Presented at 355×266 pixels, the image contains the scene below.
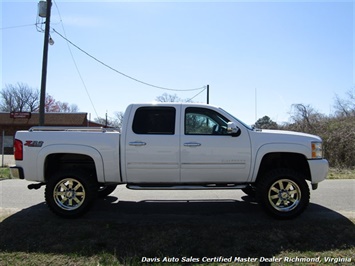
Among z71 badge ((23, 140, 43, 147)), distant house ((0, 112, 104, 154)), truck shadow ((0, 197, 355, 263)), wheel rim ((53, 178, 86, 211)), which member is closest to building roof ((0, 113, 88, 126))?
distant house ((0, 112, 104, 154))

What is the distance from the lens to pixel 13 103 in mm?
68812

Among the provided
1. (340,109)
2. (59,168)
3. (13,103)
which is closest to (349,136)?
Result: (340,109)

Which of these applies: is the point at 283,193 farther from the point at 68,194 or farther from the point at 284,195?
the point at 68,194

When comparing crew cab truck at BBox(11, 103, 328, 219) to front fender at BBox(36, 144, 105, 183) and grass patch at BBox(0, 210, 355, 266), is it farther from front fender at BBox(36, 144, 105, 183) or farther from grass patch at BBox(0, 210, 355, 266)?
grass patch at BBox(0, 210, 355, 266)

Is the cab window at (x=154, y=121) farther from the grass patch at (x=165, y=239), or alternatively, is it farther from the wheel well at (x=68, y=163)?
the grass patch at (x=165, y=239)

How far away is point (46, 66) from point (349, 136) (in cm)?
1496

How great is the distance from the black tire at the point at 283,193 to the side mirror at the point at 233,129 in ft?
3.04

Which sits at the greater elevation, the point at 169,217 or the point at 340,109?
the point at 340,109

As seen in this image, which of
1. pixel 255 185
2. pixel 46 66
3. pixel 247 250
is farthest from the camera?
pixel 46 66

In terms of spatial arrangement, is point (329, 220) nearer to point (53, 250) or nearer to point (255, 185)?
point (255, 185)

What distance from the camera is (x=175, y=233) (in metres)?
4.76

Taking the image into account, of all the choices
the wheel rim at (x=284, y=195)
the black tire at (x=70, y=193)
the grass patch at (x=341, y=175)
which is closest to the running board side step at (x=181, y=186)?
the wheel rim at (x=284, y=195)

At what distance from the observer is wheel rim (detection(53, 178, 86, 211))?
18.3 feet

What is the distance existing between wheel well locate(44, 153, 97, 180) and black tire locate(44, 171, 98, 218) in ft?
0.81
